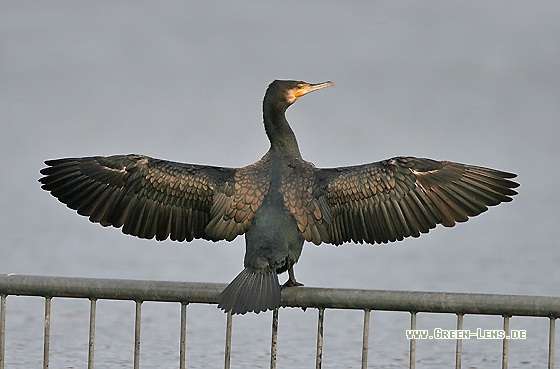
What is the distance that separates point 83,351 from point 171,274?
328 centimetres

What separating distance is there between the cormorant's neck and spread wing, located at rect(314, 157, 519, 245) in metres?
0.41

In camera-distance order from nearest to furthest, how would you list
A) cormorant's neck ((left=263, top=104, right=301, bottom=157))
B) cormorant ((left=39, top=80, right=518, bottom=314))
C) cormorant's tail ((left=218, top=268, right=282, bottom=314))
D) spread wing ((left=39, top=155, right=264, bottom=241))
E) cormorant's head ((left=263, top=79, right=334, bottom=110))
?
cormorant's tail ((left=218, top=268, right=282, bottom=314)), cormorant ((left=39, top=80, right=518, bottom=314)), spread wing ((left=39, top=155, right=264, bottom=241)), cormorant's neck ((left=263, top=104, right=301, bottom=157)), cormorant's head ((left=263, top=79, right=334, bottom=110))

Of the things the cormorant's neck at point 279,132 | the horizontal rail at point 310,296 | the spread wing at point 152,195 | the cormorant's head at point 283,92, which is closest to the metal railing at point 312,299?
the horizontal rail at point 310,296

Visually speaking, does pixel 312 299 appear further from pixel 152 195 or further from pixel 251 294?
pixel 152 195

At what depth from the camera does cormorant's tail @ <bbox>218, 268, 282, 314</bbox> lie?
4484 millimetres

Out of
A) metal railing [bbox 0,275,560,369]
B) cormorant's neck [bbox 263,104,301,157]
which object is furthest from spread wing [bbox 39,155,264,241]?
metal railing [bbox 0,275,560,369]

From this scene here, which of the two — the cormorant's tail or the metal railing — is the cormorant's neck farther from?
the metal railing

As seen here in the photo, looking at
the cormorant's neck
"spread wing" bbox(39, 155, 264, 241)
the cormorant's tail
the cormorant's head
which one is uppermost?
the cormorant's head

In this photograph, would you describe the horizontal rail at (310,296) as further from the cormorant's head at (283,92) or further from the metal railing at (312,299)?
the cormorant's head at (283,92)

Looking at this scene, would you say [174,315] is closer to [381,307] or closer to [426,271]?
[426,271]

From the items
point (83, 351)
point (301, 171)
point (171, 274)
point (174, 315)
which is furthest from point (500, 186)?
point (171, 274)

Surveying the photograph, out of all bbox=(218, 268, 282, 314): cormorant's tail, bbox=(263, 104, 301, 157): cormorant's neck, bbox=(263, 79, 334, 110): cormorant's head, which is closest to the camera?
bbox=(218, 268, 282, 314): cormorant's tail

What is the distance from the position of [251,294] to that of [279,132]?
127cm

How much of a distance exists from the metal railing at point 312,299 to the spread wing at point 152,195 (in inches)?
41.2
